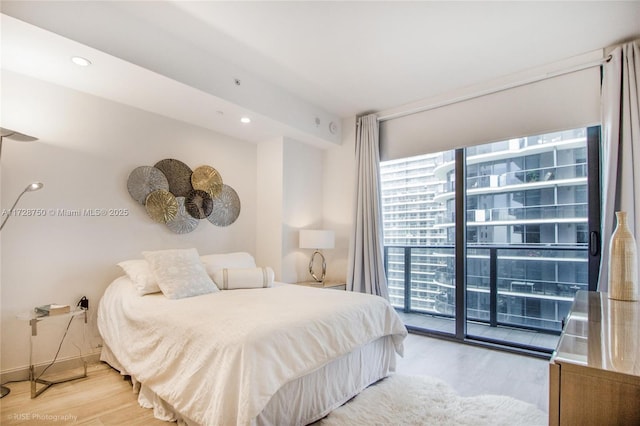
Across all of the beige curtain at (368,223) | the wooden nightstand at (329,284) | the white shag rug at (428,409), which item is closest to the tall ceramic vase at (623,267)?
the white shag rug at (428,409)

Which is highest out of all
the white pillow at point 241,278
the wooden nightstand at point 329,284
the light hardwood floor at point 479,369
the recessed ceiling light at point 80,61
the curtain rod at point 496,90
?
the curtain rod at point 496,90

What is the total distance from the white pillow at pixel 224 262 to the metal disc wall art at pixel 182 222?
1.40 ft

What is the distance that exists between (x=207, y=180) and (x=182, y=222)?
1.84ft

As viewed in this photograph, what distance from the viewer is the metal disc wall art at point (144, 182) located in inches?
123

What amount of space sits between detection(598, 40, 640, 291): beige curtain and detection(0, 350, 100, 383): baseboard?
4325 millimetres

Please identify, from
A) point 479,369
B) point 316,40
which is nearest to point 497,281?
point 479,369

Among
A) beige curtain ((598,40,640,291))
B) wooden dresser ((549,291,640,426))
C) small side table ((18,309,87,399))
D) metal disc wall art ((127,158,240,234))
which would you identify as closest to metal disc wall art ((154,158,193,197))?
metal disc wall art ((127,158,240,234))

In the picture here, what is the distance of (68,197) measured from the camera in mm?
2771

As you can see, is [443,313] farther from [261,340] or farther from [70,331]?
[70,331]

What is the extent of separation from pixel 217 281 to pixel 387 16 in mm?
2574

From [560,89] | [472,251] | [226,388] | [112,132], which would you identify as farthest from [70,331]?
[560,89]

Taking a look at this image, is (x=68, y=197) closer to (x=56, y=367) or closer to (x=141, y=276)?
(x=141, y=276)

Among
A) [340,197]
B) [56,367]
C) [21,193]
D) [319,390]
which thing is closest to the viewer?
[319,390]

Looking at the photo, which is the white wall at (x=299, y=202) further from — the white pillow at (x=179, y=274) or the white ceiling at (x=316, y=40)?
the white pillow at (x=179, y=274)
